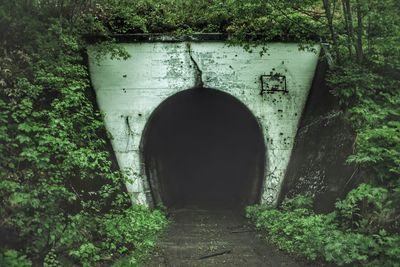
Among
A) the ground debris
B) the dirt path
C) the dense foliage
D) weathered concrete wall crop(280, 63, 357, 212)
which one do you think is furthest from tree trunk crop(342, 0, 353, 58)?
the dense foliage

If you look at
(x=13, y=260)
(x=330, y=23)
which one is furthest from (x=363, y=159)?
(x=13, y=260)

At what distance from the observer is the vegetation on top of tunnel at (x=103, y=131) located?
5.71m

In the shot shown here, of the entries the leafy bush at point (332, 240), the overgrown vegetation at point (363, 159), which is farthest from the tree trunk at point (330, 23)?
the leafy bush at point (332, 240)

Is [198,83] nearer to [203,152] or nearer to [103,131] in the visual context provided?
[103,131]

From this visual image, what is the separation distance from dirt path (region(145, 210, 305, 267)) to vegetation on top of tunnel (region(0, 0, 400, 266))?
12.5 inches

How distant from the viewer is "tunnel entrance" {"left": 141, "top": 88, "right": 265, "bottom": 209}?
38.0 feet

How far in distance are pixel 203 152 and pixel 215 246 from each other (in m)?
11.6

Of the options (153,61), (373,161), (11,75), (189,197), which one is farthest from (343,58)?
(189,197)

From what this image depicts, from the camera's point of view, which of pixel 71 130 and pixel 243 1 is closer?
pixel 71 130

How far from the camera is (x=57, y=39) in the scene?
7.98 metres

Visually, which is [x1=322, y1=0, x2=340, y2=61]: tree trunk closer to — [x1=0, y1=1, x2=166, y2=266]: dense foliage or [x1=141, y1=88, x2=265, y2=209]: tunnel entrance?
[x1=141, y1=88, x2=265, y2=209]: tunnel entrance

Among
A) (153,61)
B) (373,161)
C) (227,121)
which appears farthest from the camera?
(227,121)

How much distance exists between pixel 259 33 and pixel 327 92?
2.10m

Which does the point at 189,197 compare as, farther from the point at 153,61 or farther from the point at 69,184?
the point at 69,184
